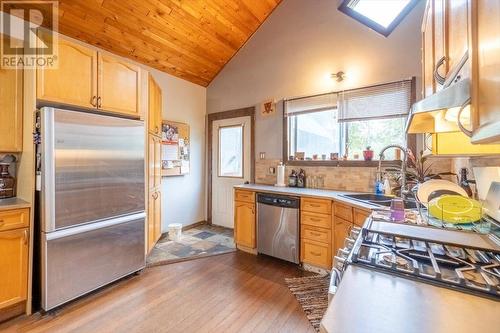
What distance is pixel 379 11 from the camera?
2.83m

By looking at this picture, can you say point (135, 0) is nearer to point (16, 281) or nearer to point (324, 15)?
point (324, 15)

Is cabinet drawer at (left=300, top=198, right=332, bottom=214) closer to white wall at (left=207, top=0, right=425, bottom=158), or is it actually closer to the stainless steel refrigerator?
white wall at (left=207, top=0, right=425, bottom=158)

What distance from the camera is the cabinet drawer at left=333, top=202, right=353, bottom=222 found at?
2.28 metres

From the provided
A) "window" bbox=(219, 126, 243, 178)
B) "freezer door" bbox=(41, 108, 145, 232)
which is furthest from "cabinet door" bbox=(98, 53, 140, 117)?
"window" bbox=(219, 126, 243, 178)

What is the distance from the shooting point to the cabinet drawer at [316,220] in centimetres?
254

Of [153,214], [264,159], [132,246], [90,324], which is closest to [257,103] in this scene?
[264,159]

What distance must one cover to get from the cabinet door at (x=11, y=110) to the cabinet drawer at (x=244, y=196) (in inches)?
88.0

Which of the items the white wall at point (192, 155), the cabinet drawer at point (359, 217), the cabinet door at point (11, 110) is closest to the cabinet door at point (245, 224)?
the white wall at point (192, 155)

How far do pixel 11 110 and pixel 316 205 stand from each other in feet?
9.59

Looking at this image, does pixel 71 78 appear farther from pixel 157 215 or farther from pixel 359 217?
pixel 359 217

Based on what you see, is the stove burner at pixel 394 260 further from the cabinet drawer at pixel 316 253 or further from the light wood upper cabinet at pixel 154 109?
the light wood upper cabinet at pixel 154 109

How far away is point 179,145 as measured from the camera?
397 centimetres

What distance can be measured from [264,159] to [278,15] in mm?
2144

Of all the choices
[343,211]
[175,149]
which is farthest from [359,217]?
[175,149]
